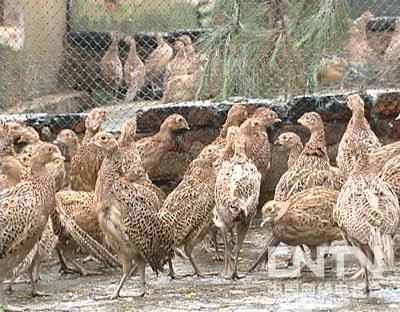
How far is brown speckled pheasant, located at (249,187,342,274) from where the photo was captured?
843 cm

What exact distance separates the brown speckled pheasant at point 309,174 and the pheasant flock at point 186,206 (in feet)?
0.03

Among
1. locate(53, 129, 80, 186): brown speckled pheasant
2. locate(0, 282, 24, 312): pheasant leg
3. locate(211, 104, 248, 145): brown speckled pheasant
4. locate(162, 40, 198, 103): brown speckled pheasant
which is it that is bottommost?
locate(0, 282, 24, 312): pheasant leg

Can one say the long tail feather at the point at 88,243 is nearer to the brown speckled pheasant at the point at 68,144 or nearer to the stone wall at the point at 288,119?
the brown speckled pheasant at the point at 68,144

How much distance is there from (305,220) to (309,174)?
0.94m

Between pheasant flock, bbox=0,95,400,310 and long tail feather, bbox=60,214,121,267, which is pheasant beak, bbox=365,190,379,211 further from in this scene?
long tail feather, bbox=60,214,121,267

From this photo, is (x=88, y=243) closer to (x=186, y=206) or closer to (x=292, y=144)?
(x=186, y=206)

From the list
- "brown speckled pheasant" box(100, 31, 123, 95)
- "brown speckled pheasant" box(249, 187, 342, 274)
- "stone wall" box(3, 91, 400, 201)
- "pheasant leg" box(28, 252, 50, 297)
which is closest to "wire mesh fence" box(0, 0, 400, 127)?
"brown speckled pheasant" box(100, 31, 123, 95)

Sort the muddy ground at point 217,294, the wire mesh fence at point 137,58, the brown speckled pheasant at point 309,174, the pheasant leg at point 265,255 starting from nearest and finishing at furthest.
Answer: the muddy ground at point 217,294 → the pheasant leg at point 265,255 → the brown speckled pheasant at point 309,174 → the wire mesh fence at point 137,58

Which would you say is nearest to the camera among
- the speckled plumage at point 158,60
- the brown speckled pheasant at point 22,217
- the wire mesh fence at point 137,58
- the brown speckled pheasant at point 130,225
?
the brown speckled pheasant at point 22,217

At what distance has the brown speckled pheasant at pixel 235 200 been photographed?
8391mm

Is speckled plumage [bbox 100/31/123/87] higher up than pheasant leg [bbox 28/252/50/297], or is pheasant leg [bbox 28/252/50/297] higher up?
speckled plumage [bbox 100/31/123/87]

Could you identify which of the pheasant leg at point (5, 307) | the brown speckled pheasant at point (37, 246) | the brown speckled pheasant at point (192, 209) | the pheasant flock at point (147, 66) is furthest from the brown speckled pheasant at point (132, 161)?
the pheasant flock at point (147, 66)

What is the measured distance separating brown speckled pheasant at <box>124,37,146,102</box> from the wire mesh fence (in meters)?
0.01

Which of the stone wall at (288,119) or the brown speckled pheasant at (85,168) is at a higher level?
the stone wall at (288,119)
